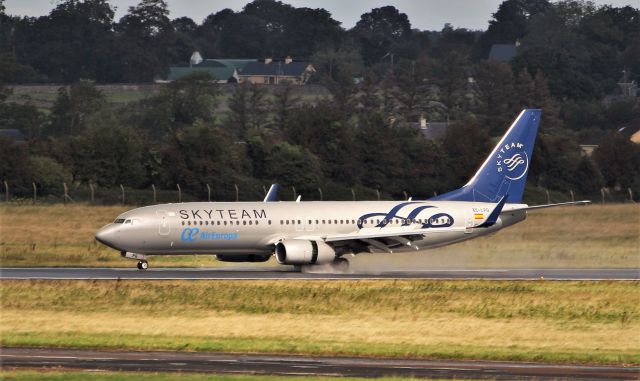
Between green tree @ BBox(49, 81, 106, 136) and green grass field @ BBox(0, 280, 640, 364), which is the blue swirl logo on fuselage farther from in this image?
green tree @ BBox(49, 81, 106, 136)

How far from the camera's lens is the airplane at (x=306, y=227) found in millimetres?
58625

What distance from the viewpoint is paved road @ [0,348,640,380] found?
3312 centimetres

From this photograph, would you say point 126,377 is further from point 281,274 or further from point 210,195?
point 210,195

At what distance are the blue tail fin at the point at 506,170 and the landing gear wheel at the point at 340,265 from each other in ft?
23.2

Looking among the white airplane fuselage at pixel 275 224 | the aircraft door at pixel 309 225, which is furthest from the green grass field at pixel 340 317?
the aircraft door at pixel 309 225

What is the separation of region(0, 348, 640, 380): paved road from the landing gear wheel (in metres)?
24.5

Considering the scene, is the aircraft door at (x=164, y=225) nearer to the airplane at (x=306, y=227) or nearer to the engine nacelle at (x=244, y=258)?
the airplane at (x=306, y=227)

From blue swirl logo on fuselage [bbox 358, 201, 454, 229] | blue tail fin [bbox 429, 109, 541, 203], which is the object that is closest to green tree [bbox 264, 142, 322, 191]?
blue tail fin [bbox 429, 109, 541, 203]

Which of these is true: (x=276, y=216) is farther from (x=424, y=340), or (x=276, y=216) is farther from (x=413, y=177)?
(x=413, y=177)

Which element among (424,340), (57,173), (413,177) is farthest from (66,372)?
(413,177)

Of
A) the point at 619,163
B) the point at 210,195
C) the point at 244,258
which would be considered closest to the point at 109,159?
the point at 210,195

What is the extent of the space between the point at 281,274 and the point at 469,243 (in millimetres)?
17363

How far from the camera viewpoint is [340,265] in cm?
6125

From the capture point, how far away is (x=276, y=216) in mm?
60656
